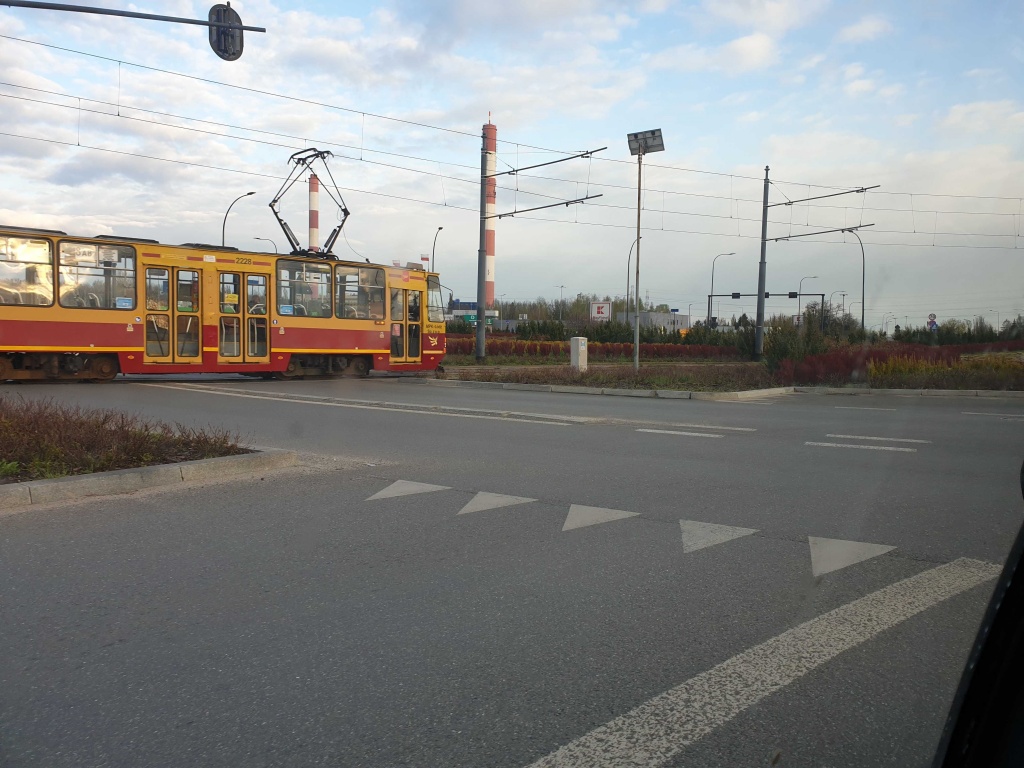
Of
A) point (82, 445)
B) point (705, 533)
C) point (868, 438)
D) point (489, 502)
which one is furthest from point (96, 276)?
point (705, 533)

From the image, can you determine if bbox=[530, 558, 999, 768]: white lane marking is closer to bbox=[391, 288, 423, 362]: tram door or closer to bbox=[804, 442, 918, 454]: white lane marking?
bbox=[804, 442, 918, 454]: white lane marking

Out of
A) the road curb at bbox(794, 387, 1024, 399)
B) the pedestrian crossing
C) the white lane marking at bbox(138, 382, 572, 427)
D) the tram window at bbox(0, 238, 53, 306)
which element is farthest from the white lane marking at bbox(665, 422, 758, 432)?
the tram window at bbox(0, 238, 53, 306)

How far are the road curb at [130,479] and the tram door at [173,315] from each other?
1422 cm

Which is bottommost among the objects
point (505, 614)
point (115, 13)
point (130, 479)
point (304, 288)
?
point (505, 614)

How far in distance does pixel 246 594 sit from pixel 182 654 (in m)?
0.85

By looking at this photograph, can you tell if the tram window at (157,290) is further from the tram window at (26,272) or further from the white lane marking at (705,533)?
the white lane marking at (705,533)

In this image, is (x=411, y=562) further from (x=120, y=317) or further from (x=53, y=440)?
(x=120, y=317)

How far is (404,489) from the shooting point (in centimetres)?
748

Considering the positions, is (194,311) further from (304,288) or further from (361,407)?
(361,407)

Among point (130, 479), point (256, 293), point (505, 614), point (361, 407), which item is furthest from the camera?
point (256, 293)

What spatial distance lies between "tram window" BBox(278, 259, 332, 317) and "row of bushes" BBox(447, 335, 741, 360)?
1904cm

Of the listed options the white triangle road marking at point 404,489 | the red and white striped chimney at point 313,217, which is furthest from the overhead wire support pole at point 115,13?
the red and white striped chimney at point 313,217

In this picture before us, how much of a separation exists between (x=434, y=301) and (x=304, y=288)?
4.82 m

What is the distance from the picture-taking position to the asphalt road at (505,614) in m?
2.99
